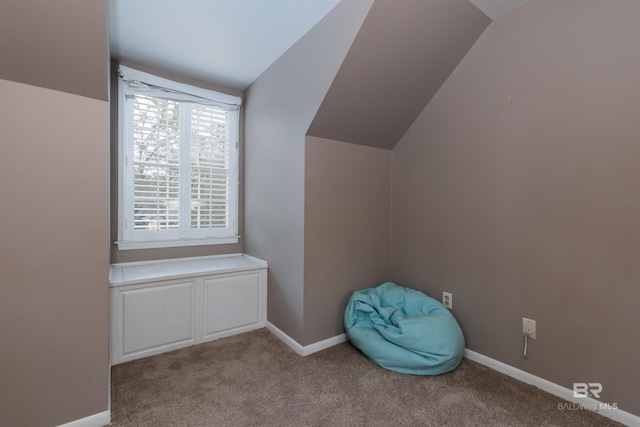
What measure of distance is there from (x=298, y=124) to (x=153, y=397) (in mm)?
2087

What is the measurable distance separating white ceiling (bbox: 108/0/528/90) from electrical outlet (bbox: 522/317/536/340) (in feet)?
6.76

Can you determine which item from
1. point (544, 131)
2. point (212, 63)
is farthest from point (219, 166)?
point (544, 131)

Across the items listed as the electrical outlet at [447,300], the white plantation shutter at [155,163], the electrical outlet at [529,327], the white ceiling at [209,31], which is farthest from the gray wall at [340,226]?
the white plantation shutter at [155,163]

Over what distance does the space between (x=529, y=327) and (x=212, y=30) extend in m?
3.01

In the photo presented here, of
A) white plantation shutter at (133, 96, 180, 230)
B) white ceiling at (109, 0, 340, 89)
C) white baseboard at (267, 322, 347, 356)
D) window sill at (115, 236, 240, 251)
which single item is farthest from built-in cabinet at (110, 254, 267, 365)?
white ceiling at (109, 0, 340, 89)

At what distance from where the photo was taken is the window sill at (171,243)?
101 inches

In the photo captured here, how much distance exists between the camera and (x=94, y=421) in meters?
1.47

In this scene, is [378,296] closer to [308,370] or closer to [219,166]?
[308,370]

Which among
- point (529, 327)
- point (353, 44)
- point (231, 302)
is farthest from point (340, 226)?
point (529, 327)

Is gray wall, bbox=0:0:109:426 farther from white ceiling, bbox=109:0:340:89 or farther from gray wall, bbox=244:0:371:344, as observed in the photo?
gray wall, bbox=244:0:371:344

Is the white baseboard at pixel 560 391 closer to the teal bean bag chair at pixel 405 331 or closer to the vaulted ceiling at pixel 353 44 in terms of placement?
the teal bean bag chair at pixel 405 331

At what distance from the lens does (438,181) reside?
2301 mm

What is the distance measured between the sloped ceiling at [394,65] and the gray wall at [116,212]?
4.80 feet

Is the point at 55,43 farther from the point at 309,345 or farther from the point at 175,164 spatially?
the point at 309,345
